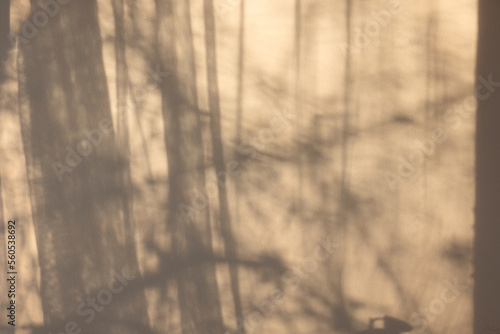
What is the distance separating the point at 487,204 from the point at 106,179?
6.64ft

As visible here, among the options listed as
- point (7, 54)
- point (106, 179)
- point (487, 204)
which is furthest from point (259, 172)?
point (7, 54)

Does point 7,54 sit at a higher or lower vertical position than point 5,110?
higher

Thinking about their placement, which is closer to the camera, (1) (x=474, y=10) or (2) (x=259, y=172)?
(1) (x=474, y=10)

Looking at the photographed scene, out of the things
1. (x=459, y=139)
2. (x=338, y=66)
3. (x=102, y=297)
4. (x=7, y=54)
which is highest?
(x=7, y=54)

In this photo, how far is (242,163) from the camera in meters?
2.12

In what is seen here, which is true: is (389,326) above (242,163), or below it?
below

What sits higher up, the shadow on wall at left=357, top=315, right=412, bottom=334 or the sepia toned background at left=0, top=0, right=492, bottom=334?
the sepia toned background at left=0, top=0, right=492, bottom=334

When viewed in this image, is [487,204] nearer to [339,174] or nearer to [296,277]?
[339,174]

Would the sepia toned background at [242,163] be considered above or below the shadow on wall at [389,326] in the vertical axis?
above

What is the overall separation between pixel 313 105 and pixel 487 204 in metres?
1.03

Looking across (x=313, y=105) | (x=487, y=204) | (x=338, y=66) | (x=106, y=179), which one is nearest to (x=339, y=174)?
(x=313, y=105)

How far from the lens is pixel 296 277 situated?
2125 millimetres

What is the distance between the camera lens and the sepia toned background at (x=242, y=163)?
2.05 metres

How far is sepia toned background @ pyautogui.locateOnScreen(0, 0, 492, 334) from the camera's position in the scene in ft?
6.72
